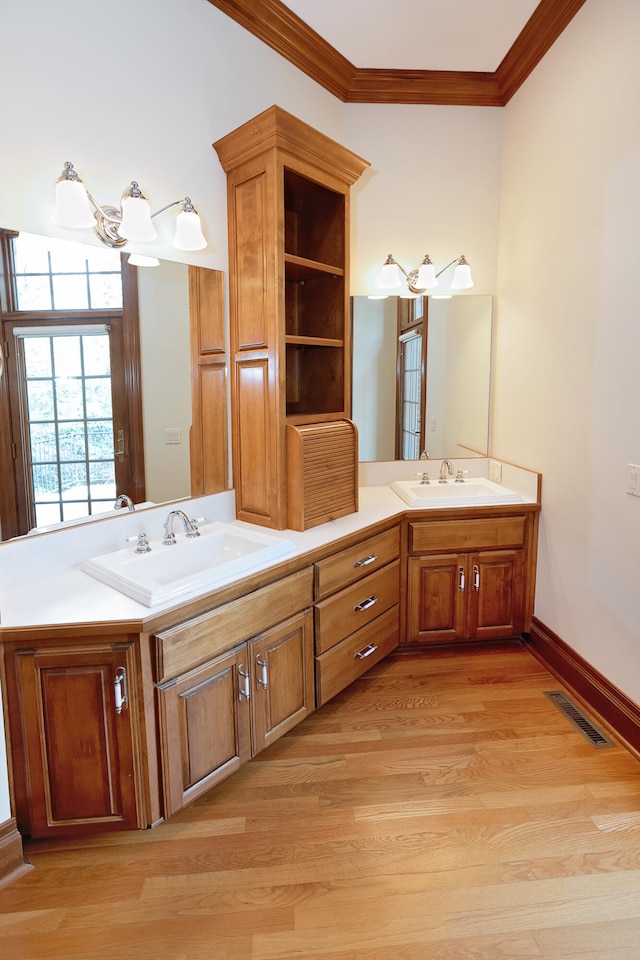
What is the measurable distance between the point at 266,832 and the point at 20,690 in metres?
0.87

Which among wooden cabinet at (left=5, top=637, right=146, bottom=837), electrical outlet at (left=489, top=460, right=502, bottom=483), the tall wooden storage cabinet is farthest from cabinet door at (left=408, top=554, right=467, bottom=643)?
wooden cabinet at (left=5, top=637, right=146, bottom=837)

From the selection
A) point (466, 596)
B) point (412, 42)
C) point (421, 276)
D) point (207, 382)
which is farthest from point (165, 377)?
point (412, 42)

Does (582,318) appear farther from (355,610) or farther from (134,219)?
(134,219)

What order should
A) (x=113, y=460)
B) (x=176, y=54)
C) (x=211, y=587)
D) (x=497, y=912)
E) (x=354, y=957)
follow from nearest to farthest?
(x=354, y=957) → (x=497, y=912) → (x=211, y=587) → (x=113, y=460) → (x=176, y=54)

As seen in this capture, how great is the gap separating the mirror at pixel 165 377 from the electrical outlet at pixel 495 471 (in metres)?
1.79

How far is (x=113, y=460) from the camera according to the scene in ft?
6.49

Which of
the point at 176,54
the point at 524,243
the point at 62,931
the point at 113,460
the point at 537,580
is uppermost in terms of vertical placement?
the point at 176,54

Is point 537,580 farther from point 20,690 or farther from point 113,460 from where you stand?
point 20,690

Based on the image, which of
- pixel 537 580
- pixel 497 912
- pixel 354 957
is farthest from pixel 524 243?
pixel 354 957

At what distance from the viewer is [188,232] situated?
2.04m

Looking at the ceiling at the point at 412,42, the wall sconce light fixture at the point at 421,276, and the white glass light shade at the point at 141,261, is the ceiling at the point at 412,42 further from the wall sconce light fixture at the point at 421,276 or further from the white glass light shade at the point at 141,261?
the white glass light shade at the point at 141,261

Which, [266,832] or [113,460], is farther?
[113,460]

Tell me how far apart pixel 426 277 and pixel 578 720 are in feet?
7.39

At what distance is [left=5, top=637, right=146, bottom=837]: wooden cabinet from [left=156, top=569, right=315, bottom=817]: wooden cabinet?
107mm
